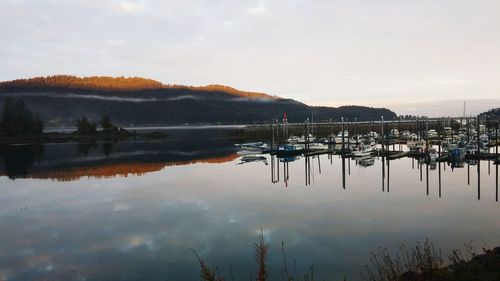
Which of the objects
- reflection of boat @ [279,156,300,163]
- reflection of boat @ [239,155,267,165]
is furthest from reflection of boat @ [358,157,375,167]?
reflection of boat @ [239,155,267,165]

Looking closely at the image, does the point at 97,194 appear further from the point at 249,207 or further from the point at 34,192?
the point at 249,207

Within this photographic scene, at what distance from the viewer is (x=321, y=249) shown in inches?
855

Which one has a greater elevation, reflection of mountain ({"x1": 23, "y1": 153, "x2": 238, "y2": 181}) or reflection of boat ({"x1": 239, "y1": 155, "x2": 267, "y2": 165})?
reflection of boat ({"x1": 239, "y1": 155, "x2": 267, "y2": 165})

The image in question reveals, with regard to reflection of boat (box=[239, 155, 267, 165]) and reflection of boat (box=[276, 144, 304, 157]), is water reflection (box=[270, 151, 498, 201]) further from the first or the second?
reflection of boat (box=[239, 155, 267, 165])

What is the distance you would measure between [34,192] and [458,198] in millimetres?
40582

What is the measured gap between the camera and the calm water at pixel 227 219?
20.2 metres

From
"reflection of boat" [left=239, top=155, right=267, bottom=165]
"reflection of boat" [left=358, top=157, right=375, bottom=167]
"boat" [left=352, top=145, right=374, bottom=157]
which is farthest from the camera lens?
"reflection of boat" [left=239, top=155, right=267, bottom=165]

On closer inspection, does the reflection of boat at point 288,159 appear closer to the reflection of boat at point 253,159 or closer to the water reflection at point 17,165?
the reflection of boat at point 253,159

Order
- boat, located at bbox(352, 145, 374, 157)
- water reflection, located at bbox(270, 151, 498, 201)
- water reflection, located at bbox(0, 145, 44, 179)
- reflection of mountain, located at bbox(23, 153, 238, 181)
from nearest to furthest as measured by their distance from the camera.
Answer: water reflection, located at bbox(270, 151, 498, 201) → reflection of mountain, located at bbox(23, 153, 238, 181) → water reflection, located at bbox(0, 145, 44, 179) → boat, located at bbox(352, 145, 374, 157)

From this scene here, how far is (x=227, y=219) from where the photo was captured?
2875 cm

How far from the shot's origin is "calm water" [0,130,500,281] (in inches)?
794

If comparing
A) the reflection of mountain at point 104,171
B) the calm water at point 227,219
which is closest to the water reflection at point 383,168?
the calm water at point 227,219

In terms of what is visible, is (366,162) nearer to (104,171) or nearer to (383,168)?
(383,168)

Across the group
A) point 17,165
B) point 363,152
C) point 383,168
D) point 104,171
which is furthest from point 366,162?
point 17,165
